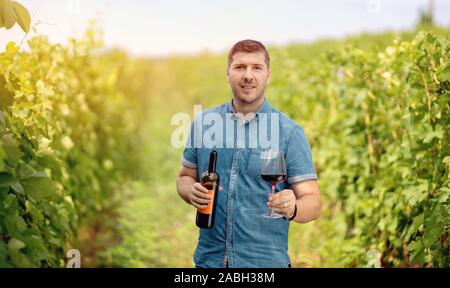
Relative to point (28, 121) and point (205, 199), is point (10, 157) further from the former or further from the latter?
point (28, 121)

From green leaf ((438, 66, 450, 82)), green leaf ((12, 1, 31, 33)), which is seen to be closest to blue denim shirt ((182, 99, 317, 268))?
green leaf ((12, 1, 31, 33))

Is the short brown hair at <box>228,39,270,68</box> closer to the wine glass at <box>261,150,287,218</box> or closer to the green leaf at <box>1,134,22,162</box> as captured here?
the wine glass at <box>261,150,287,218</box>

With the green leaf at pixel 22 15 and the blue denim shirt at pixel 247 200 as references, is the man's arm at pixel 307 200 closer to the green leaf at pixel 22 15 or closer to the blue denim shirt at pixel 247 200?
the blue denim shirt at pixel 247 200

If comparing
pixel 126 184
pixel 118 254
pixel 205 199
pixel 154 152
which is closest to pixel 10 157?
pixel 205 199

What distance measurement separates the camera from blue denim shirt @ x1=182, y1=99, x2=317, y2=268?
3.10 meters

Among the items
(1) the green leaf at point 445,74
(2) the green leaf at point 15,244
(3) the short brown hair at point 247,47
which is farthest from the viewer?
(1) the green leaf at point 445,74

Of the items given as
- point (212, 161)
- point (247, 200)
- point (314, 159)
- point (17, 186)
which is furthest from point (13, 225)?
point (314, 159)

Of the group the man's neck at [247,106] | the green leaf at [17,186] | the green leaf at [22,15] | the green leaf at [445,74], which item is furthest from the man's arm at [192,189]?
the green leaf at [445,74]

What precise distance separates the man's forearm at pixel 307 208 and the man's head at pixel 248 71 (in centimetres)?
50

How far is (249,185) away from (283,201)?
0.84 ft

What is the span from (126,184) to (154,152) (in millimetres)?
3031

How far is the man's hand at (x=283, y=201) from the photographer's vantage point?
2921 millimetres

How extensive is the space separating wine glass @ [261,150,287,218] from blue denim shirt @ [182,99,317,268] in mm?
38

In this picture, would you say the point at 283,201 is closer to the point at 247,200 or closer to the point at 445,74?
the point at 247,200
